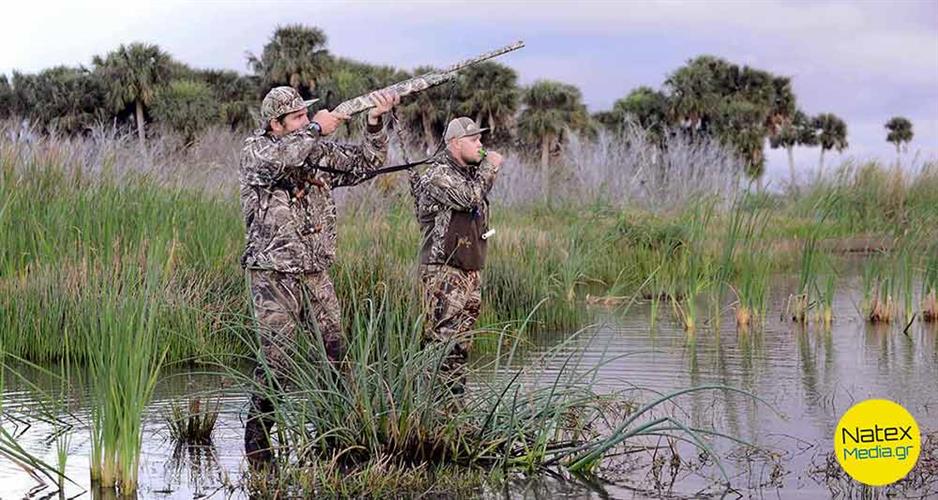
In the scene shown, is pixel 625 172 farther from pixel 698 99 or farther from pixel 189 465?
pixel 189 465

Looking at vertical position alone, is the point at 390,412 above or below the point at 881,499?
above

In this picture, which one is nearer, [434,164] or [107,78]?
[434,164]

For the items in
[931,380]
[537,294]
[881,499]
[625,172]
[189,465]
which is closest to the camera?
[881,499]

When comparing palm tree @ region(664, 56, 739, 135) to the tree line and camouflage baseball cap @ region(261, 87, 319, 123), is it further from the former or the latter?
camouflage baseball cap @ region(261, 87, 319, 123)

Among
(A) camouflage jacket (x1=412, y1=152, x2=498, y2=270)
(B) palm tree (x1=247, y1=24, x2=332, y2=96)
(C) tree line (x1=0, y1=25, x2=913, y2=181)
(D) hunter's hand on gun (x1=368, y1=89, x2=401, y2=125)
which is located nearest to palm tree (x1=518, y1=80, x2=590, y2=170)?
(C) tree line (x1=0, y1=25, x2=913, y2=181)

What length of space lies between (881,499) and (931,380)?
382 centimetres

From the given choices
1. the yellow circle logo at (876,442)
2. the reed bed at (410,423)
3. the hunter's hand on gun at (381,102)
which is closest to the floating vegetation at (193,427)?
the reed bed at (410,423)

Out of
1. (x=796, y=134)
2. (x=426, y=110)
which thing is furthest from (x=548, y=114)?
(x=796, y=134)

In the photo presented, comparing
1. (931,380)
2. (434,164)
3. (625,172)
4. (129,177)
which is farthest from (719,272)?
(625,172)

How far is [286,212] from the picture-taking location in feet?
24.4

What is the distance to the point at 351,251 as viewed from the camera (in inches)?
481

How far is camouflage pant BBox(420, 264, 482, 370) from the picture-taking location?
8.31 metres

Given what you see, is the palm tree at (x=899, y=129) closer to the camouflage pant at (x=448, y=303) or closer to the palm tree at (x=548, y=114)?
the palm tree at (x=548, y=114)

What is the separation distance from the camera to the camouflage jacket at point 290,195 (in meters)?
7.31
